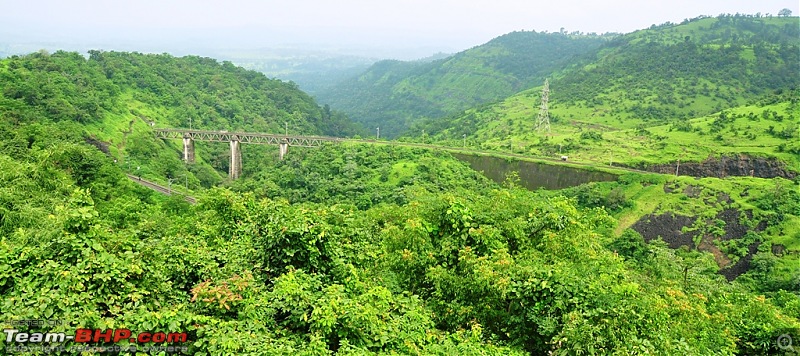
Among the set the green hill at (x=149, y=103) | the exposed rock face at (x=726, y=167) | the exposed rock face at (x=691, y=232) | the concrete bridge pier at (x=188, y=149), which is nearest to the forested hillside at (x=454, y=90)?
the green hill at (x=149, y=103)

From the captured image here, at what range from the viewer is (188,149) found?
69.5m

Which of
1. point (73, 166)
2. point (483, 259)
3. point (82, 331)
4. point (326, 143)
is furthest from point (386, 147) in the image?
point (82, 331)

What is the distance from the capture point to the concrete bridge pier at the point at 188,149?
68875 millimetres

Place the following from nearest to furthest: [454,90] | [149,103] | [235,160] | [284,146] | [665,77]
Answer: [284,146], [235,160], [149,103], [665,77], [454,90]

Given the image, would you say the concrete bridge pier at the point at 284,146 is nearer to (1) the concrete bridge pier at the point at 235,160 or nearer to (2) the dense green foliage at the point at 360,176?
(2) the dense green foliage at the point at 360,176

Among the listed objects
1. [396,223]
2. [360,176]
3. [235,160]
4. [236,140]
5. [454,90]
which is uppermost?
[454,90]

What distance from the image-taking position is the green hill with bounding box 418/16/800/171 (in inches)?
2454

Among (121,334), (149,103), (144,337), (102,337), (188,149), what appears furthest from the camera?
(149,103)

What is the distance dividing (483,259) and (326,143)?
53935 mm

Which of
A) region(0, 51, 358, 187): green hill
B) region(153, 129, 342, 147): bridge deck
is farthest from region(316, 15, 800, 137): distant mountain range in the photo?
region(153, 129, 342, 147): bridge deck

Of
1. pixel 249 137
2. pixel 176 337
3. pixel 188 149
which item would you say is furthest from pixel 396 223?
pixel 188 149

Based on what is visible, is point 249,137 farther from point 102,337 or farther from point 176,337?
point 102,337

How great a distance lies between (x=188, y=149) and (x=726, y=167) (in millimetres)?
69331

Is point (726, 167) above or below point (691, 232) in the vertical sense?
above
